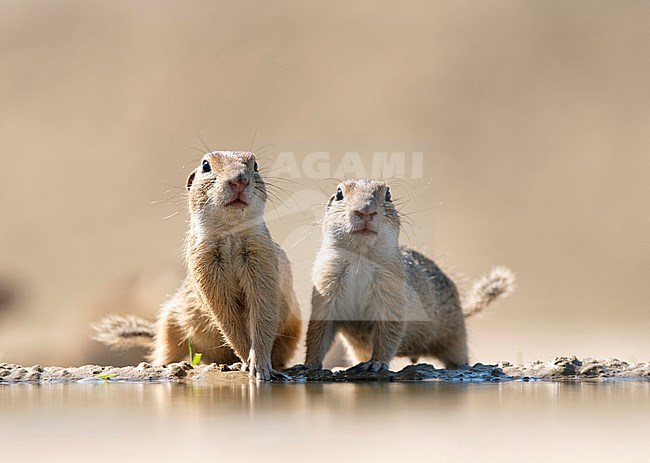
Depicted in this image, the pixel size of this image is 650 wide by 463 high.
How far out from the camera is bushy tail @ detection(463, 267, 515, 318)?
9836 millimetres

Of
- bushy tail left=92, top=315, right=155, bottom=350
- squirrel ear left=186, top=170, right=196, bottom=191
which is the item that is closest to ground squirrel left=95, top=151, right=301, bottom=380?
squirrel ear left=186, top=170, right=196, bottom=191

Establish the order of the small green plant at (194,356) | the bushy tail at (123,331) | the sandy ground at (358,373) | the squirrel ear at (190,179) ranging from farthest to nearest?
the bushy tail at (123,331) < the small green plant at (194,356) < the squirrel ear at (190,179) < the sandy ground at (358,373)

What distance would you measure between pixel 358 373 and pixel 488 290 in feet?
9.61

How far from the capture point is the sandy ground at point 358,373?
287 inches

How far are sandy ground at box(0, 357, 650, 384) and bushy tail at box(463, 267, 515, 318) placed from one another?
198 cm

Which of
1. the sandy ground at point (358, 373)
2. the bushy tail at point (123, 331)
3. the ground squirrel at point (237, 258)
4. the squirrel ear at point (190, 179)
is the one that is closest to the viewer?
the ground squirrel at point (237, 258)

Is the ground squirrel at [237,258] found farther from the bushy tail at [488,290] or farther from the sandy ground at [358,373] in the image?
the bushy tail at [488,290]

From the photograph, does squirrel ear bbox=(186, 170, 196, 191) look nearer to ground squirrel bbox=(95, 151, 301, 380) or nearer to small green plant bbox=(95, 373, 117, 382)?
ground squirrel bbox=(95, 151, 301, 380)

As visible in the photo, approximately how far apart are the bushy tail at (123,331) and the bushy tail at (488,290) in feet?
10.8

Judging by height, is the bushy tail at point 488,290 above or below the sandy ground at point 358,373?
above

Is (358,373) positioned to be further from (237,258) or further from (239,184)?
(239,184)

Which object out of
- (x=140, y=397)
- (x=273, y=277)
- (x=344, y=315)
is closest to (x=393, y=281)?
(x=344, y=315)

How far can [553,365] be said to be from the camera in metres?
7.68

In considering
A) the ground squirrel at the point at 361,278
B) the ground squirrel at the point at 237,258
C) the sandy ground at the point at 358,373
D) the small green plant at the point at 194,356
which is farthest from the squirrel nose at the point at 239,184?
the small green plant at the point at 194,356
